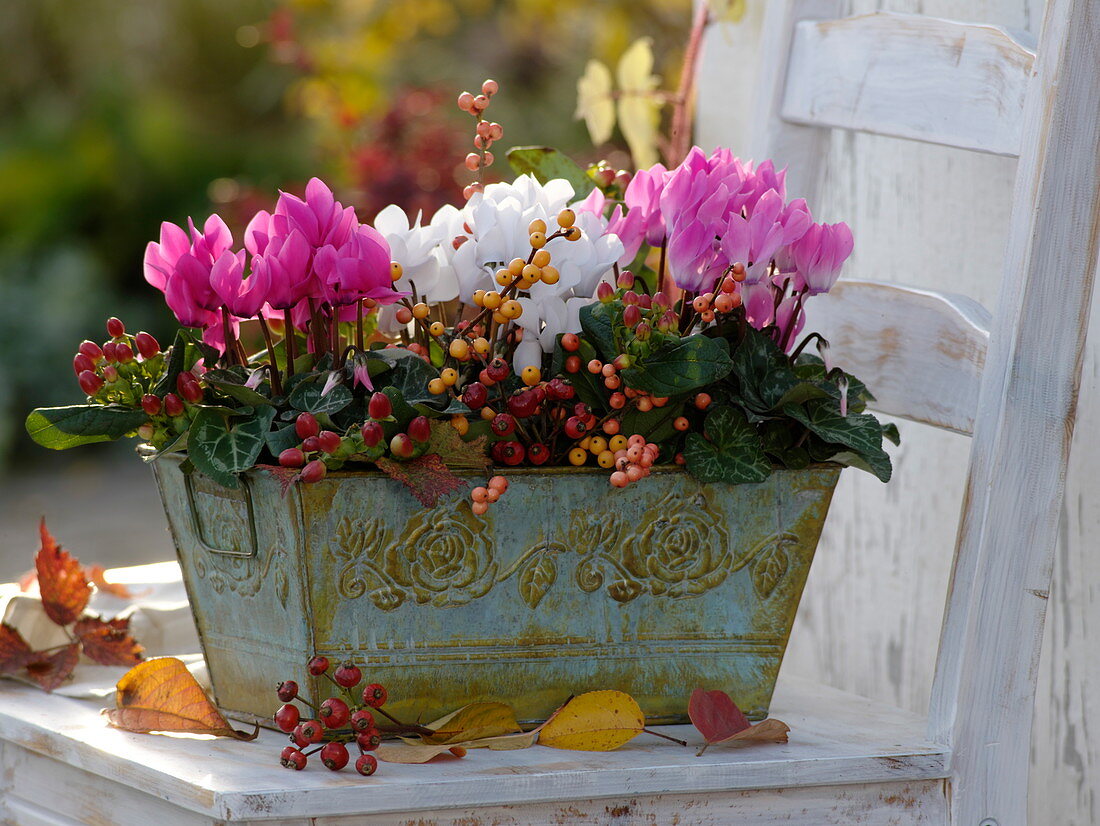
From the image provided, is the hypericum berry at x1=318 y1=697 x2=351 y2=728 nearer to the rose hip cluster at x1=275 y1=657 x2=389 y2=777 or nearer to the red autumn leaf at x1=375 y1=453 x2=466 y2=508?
the rose hip cluster at x1=275 y1=657 x2=389 y2=777

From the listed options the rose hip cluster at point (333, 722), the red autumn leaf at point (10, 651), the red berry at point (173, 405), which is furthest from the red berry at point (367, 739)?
the red autumn leaf at point (10, 651)

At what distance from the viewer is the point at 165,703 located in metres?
0.79

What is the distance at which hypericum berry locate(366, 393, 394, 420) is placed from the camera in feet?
2.25

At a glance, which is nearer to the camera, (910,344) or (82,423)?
(82,423)

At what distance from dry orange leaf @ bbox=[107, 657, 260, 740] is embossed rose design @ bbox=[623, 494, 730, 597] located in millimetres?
270

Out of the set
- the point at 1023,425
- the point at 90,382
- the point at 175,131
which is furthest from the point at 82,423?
the point at 175,131

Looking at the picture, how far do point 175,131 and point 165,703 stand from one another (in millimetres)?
4862

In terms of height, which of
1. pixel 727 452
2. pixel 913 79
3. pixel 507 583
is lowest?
pixel 507 583

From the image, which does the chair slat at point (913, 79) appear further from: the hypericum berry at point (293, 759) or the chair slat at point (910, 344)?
the hypericum berry at point (293, 759)

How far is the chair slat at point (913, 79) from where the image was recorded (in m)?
0.88

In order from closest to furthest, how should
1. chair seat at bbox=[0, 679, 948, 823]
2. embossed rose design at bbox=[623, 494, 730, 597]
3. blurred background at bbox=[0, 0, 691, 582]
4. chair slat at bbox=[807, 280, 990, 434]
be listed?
chair seat at bbox=[0, 679, 948, 823] → embossed rose design at bbox=[623, 494, 730, 597] → chair slat at bbox=[807, 280, 990, 434] → blurred background at bbox=[0, 0, 691, 582]

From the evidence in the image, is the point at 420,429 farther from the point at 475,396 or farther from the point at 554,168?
the point at 554,168

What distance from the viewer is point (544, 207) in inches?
31.1

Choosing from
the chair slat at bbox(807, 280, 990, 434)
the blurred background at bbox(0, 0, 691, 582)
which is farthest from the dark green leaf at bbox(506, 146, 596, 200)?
the blurred background at bbox(0, 0, 691, 582)
